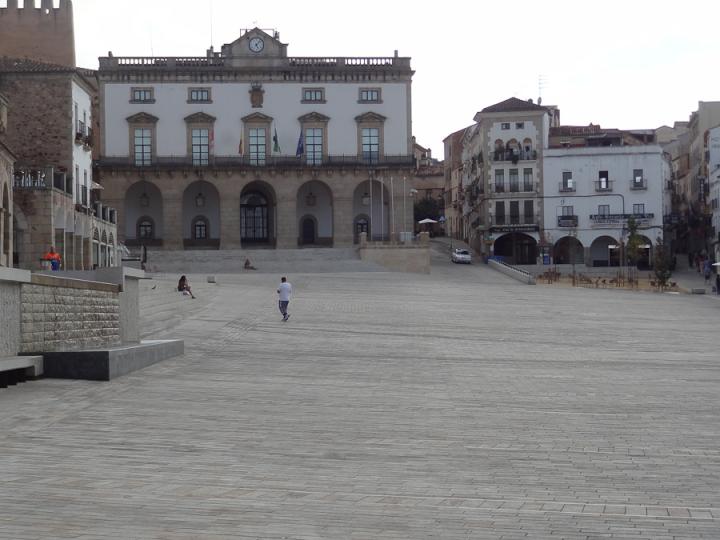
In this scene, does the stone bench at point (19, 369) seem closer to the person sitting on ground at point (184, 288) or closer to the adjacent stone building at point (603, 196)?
the person sitting on ground at point (184, 288)

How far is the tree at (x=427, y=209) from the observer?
115 metres

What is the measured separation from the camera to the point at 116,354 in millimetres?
16953

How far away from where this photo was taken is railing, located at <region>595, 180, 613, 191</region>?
258 ft

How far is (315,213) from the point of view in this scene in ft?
246

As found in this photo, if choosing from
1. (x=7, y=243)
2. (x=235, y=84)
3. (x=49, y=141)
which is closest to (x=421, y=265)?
(x=235, y=84)

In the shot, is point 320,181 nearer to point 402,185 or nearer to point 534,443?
point 402,185

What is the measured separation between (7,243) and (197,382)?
66.5 feet

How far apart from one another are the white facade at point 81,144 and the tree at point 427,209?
65.6 metres

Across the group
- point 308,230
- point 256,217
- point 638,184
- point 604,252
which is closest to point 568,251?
point 604,252

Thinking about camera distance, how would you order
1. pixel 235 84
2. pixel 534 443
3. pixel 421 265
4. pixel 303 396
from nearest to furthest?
pixel 534 443 < pixel 303 396 < pixel 421 265 < pixel 235 84

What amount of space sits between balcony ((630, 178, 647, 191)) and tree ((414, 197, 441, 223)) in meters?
37.2

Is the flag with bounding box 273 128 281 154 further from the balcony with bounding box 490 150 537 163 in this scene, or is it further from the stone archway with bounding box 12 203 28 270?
the stone archway with bounding box 12 203 28 270

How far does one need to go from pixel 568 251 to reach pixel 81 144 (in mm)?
42917

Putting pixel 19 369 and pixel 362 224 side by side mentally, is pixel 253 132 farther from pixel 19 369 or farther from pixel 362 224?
pixel 19 369
